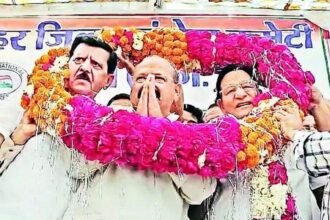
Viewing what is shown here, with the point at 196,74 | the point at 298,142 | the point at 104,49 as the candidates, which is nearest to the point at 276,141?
the point at 298,142

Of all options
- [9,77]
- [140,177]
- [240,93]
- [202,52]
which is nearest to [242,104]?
[240,93]

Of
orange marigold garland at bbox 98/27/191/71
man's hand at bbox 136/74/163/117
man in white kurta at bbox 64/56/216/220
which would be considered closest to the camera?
man in white kurta at bbox 64/56/216/220

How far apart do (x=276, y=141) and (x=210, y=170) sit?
0.44ft

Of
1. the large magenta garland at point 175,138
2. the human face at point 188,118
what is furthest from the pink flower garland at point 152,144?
the human face at point 188,118

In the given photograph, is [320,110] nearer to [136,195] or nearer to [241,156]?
[241,156]

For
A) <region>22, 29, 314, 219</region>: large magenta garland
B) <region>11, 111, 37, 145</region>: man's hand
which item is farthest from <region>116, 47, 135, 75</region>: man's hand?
<region>11, 111, 37, 145</region>: man's hand

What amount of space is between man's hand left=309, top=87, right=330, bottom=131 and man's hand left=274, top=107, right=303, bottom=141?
8 cm

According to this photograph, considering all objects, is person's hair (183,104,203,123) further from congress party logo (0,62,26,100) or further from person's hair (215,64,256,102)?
congress party logo (0,62,26,100)

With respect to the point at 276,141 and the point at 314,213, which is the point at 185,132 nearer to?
the point at 276,141

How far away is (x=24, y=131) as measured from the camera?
4.53ft

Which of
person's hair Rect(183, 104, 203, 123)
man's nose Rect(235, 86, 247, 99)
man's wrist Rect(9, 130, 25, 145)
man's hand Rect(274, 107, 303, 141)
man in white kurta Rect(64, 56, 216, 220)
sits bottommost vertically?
man in white kurta Rect(64, 56, 216, 220)

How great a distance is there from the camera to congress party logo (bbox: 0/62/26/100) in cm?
154

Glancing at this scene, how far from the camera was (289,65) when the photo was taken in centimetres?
150

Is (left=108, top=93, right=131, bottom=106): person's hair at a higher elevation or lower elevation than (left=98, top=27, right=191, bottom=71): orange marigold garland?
lower
